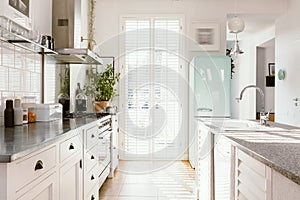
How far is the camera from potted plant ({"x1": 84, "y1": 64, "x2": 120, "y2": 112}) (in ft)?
18.0

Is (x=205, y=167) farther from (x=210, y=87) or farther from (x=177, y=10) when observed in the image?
(x=177, y=10)

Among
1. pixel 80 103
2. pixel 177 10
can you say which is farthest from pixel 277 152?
pixel 177 10

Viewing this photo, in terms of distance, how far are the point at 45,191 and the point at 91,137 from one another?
1.43 meters

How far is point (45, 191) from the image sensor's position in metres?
1.75

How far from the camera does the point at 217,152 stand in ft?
8.84

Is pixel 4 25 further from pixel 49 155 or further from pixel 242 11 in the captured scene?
pixel 242 11

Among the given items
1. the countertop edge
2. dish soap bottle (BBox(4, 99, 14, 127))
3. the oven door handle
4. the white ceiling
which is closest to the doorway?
the white ceiling

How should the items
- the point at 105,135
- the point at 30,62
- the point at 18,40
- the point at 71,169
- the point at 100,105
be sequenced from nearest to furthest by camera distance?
the point at 71,169 → the point at 18,40 → the point at 30,62 → the point at 105,135 → the point at 100,105

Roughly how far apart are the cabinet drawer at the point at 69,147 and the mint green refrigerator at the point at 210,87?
312cm

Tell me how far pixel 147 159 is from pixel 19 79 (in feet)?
11.9

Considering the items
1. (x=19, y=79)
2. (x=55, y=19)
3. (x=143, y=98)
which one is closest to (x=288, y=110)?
(x=143, y=98)

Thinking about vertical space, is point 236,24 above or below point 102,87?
above

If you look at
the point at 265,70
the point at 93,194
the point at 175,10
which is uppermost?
the point at 175,10

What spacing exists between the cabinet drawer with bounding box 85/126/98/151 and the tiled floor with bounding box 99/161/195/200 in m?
0.88
